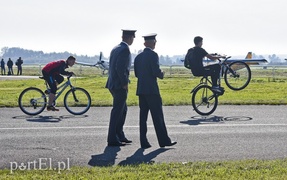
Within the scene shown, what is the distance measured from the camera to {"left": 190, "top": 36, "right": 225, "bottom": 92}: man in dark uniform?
38.1ft

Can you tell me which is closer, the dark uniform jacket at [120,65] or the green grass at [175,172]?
the green grass at [175,172]

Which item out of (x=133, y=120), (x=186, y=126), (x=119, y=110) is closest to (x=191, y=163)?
(x=119, y=110)

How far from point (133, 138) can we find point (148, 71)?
5.18 feet

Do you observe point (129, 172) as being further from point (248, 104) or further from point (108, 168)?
point (248, 104)

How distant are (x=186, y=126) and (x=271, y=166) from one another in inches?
160

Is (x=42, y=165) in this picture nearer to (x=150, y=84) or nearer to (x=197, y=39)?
(x=150, y=84)

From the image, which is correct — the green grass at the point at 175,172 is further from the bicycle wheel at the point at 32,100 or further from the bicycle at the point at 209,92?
the bicycle wheel at the point at 32,100

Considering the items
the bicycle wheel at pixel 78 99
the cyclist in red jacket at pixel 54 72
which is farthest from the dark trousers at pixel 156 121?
the bicycle wheel at pixel 78 99

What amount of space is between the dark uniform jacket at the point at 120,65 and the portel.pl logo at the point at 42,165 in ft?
6.10

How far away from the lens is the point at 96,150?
7910mm

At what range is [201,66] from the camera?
1184cm

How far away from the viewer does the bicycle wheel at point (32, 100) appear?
1268cm

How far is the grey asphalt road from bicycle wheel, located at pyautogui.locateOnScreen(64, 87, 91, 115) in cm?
28

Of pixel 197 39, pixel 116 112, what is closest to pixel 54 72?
pixel 197 39
